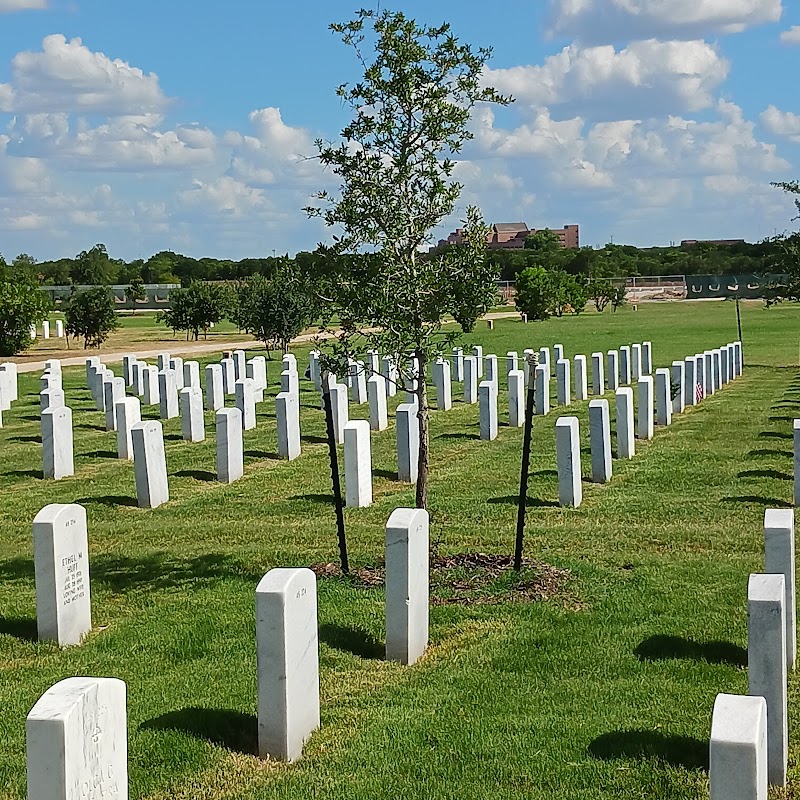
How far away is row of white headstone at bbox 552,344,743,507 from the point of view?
507 inches

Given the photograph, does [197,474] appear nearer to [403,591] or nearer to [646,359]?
[403,591]

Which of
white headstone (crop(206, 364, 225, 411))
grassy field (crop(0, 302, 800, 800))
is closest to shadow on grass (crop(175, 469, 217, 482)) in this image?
grassy field (crop(0, 302, 800, 800))

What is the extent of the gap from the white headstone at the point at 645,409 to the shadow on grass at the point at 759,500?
522 centimetres

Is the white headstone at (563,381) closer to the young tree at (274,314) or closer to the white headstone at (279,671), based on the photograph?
the young tree at (274,314)

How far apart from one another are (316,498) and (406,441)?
5.40ft

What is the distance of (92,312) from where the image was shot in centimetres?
4497

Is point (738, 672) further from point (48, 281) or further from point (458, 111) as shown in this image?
point (48, 281)

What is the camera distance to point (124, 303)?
96.9 m

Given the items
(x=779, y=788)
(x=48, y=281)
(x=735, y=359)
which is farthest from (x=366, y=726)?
(x=48, y=281)

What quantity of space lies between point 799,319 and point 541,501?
4973 centimetres

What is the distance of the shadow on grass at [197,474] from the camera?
52.2ft

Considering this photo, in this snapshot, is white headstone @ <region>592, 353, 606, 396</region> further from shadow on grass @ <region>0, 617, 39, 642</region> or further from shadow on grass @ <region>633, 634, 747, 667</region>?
shadow on grass @ <region>0, 617, 39, 642</region>

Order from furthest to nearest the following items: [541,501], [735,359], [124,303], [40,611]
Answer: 1. [124,303]
2. [735,359]
3. [541,501]
4. [40,611]

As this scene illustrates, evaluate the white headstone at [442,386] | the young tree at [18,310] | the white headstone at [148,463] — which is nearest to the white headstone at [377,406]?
the white headstone at [442,386]
